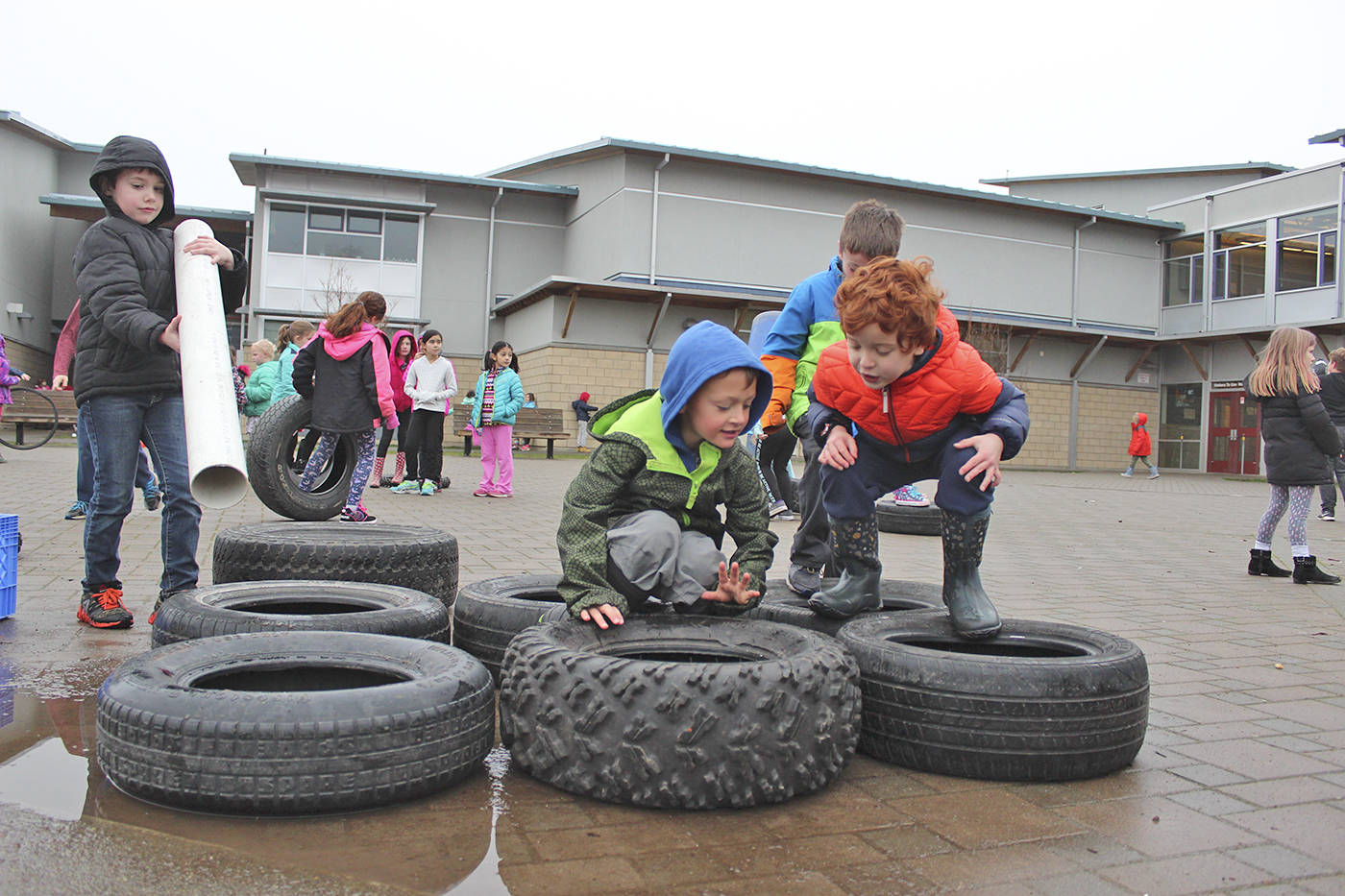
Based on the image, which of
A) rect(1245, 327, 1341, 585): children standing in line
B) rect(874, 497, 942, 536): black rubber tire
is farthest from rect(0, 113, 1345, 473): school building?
rect(1245, 327, 1341, 585): children standing in line

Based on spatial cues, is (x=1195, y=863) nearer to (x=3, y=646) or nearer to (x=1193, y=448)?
(x=3, y=646)

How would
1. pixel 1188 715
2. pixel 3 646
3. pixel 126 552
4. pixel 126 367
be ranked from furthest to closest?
pixel 126 552
pixel 126 367
pixel 3 646
pixel 1188 715

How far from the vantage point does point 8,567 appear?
4.33 m

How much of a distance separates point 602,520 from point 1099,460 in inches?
1299

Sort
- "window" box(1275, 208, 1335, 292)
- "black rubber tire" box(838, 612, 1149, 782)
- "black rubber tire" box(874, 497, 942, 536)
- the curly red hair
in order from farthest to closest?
"window" box(1275, 208, 1335, 292), "black rubber tire" box(874, 497, 942, 536), the curly red hair, "black rubber tire" box(838, 612, 1149, 782)

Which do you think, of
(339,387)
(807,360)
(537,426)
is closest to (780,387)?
(807,360)

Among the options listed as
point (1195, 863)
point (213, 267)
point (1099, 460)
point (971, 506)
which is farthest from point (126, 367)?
point (1099, 460)

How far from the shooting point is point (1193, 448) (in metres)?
32.9

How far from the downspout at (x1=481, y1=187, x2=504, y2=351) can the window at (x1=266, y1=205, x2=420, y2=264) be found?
212 centimetres

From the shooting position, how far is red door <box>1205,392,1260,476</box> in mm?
30234

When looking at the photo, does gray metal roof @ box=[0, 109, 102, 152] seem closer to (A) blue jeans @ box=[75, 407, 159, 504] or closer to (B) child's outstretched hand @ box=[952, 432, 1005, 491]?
(A) blue jeans @ box=[75, 407, 159, 504]

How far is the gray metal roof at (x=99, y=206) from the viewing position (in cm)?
3225

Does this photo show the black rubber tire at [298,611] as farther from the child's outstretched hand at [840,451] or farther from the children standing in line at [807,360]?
the children standing in line at [807,360]

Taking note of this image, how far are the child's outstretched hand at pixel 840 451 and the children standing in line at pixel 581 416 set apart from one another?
919 inches
